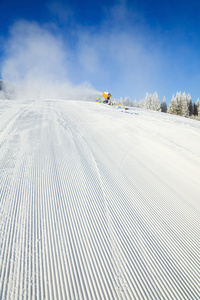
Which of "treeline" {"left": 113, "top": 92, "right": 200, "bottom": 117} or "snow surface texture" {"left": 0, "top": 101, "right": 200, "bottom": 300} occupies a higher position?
"treeline" {"left": 113, "top": 92, "right": 200, "bottom": 117}

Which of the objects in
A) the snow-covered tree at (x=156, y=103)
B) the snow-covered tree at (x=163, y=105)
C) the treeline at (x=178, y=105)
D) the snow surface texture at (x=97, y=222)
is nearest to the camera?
the snow surface texture at (x=97, y=222)

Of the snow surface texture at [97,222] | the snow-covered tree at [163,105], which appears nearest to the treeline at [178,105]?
the snow-covered tree at [163,105]

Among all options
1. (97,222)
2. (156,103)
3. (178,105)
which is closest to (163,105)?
(156,103)

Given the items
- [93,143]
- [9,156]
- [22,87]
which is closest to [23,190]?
[9,156]

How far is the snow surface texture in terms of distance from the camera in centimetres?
128

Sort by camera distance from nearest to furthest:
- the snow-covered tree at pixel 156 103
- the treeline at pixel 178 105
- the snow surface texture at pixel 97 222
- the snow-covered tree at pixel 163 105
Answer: the snow surface texture at pixel 97 222 → the treeline at pixel 178 105 → the snow-covered tree at pixel 156 103 → the snow-covered tree at pixel 163 105

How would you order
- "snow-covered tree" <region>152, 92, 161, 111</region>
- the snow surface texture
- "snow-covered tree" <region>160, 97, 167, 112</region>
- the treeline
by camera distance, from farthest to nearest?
1. "snow-covered tree" <region>160, 97, 167, 112</region>
2. "snow-covered tree" <region>152, 92, 161, 111</region>
3. the treeline
4. the snow surface texture

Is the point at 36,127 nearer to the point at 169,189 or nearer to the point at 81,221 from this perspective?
the point at 81,221

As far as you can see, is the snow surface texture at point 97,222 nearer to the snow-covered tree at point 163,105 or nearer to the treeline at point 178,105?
the treeline at point 178,105

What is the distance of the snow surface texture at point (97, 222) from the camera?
1278mm

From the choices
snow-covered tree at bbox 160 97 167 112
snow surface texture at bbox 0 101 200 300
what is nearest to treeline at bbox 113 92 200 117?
snow-covered tree at bbox 160 97 167 112

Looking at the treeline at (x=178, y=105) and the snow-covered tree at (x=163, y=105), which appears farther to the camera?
the snow-covered tree at (x=163, y=105)

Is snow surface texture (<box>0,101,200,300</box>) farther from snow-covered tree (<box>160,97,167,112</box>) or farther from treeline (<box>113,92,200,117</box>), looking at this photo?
snow-covered tree (<box>160,97,167,112</box>)

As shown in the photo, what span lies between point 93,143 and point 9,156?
6.76ft
